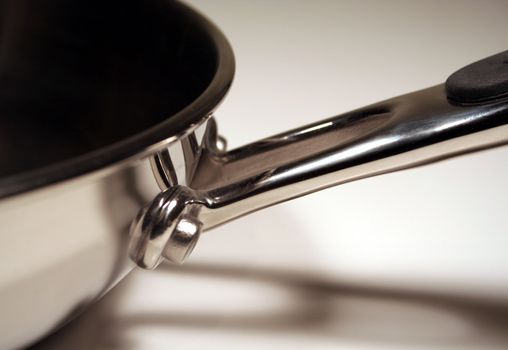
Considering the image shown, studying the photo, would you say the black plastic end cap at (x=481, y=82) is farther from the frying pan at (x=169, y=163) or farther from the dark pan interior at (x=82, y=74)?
the dark pan interior at (x=82, y=74)

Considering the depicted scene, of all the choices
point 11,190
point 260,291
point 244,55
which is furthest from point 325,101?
point 11,190

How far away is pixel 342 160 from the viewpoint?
214 millimetres

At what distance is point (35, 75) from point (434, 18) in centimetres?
42

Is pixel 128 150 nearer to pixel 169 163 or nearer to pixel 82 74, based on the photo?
pixel 169 163

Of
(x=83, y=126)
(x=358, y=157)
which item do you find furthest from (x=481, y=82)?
(x=83, y=126)

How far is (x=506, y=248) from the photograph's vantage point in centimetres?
29

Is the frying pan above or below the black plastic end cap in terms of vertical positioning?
below

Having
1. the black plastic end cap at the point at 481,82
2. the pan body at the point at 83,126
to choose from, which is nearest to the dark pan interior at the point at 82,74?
the pan body at the point at 83,126

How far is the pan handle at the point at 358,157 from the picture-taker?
0.65ft

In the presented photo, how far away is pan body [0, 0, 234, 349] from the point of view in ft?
0.52

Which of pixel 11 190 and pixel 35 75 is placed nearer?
pixel 11 190

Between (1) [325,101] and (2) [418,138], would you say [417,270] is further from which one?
(1) [325,101]

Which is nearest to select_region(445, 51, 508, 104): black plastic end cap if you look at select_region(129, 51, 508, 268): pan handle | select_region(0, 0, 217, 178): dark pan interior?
select_region(129, 51, 508, 268): pan handle

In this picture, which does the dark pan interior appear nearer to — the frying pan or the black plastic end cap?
the frying pan
